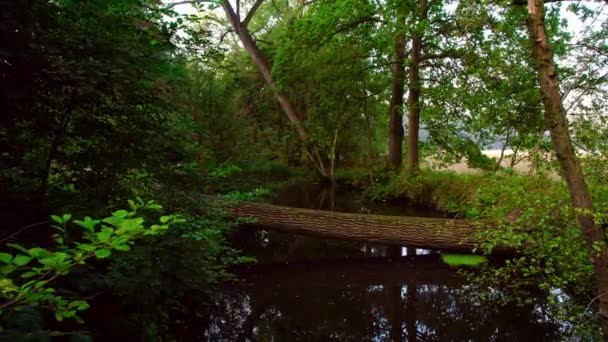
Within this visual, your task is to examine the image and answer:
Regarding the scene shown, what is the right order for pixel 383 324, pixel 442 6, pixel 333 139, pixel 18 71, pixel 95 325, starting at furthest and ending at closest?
pixel 333 139 → pixel 442 6 → pixel 383 324 → pixel 95 325 → pixel 18 71

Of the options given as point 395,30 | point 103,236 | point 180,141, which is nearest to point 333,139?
point 395,30

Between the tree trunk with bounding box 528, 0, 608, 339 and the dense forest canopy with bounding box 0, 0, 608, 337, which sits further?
the tree trunk with bounding box 528, 0, 608, 339

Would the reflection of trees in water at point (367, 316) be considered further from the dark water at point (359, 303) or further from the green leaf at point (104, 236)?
the green leaf at point (104, 236)

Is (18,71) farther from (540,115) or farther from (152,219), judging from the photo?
(540,115)

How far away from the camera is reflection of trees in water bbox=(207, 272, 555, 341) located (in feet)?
12.3

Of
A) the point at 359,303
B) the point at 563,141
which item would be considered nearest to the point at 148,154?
the point at 563,141

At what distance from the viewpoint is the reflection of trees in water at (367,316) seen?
12.3 ft

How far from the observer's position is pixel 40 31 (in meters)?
2.00

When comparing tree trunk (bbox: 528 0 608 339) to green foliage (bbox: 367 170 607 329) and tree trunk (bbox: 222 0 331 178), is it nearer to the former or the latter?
green foliage (bbox: 367 170 607 329)

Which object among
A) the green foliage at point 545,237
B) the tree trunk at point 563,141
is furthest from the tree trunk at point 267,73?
the tree trunk at point 563,141

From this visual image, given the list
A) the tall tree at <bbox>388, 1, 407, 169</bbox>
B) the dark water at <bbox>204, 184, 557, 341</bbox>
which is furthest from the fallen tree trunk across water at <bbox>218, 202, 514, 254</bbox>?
the tall tree at <bbox>388, 1, 407, 169</bbox>

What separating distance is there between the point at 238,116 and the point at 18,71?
21.3 ft

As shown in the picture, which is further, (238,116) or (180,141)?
(238,116)

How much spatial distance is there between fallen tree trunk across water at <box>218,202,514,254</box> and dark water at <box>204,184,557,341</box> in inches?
14.5
